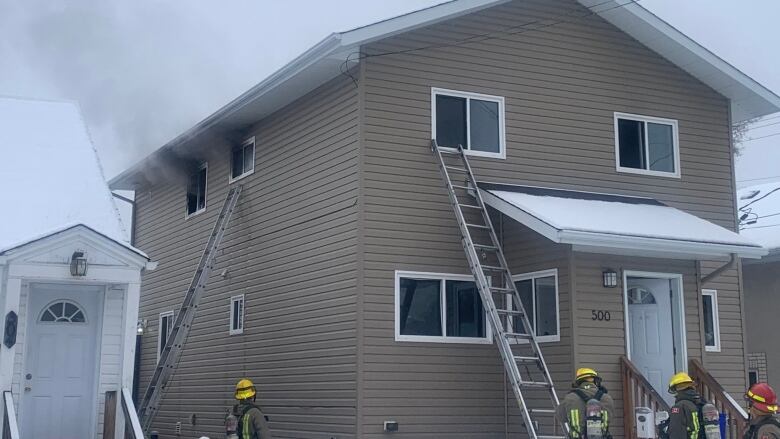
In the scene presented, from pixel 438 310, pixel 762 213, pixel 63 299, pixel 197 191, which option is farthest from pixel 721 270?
pixel 197 191

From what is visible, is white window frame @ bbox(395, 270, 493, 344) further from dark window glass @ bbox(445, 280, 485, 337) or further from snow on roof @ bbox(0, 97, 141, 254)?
snow on roof @ bbox(0, 97, 141, 254)

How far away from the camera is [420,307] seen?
14.3m

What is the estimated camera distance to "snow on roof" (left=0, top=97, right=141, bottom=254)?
1301 cm

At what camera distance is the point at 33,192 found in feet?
44.5

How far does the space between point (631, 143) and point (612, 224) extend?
309 cm

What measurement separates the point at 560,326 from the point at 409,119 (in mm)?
3646

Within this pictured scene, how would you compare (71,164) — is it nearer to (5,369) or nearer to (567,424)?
(5,369)

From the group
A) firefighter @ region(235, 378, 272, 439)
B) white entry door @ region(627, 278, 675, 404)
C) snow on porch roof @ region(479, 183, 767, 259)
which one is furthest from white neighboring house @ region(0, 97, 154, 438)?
white entry door @ region(627, 278, 675, 404)

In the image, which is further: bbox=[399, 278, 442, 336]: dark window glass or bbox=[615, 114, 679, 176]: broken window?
bbox=[615, 114, 679, 176]: broken window

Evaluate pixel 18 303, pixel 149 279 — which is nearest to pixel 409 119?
pixel 18 303

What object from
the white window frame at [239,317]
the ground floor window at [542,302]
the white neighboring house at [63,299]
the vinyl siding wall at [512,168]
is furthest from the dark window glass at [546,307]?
the white window frame at [239,317]

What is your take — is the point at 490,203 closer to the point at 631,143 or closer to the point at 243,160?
the point at 631,143

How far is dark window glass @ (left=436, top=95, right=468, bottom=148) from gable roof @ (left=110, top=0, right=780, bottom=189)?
1187 millimetres

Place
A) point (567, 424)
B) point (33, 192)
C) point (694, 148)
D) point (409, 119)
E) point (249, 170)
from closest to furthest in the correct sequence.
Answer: point (567, 424) → point (33, 192) → point (409, 119) → point (694, 148) → point (249, 170)
